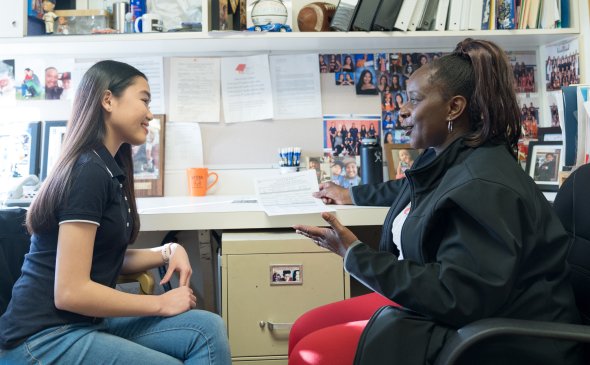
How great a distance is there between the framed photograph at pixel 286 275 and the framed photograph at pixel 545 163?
3.02 feet

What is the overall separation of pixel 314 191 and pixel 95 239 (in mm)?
854

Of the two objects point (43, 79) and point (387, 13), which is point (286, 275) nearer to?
point (387, 13)

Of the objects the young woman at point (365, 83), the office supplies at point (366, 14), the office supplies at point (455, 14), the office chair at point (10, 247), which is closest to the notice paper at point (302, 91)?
the young woman at point (365, 83)

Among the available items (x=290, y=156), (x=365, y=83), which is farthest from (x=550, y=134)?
(x=290, y=156)

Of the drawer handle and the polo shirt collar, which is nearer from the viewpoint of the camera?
the polo shirt collar

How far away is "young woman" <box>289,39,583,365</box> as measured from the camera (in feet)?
2.87

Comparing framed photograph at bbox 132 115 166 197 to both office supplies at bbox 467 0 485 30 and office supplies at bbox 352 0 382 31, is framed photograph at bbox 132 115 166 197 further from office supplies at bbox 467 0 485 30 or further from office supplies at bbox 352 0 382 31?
office supplies at bbox 467 0 485 30

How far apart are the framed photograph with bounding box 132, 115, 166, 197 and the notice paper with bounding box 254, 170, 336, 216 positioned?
51 centimetres

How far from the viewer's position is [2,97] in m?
2.13

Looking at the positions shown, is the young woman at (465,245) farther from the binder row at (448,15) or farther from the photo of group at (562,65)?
the photo of group at (562,65)

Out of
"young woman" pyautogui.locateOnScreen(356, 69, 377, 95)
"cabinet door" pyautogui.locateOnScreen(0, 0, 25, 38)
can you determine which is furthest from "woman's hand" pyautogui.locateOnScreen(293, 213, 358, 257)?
"cabinet door" pyautogui.locateOnScreen(0, 0, 25, 38)

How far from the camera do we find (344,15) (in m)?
1.91

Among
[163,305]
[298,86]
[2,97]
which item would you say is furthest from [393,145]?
[2,97]

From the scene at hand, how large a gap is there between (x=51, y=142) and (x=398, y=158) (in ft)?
4.49
